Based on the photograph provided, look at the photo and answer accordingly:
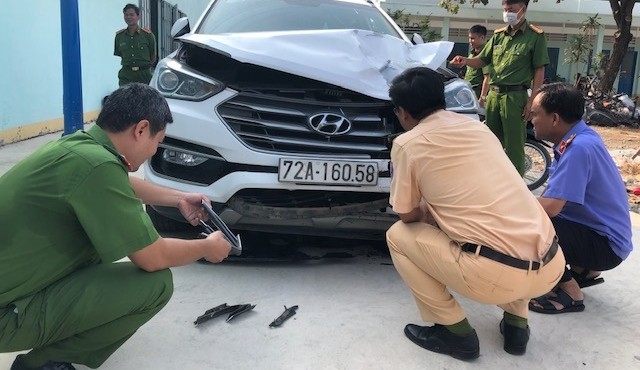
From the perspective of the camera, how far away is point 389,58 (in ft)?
10.3

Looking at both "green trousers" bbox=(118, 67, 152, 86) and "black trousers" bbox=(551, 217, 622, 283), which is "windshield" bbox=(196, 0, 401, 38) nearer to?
"black trousers" bbox=(551, 217, 622, 283)

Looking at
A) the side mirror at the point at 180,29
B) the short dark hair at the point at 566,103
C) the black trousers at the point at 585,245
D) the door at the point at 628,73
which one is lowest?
the door at the point at 628,73

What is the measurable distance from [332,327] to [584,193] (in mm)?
1263

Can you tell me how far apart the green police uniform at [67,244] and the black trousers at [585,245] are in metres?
1.91

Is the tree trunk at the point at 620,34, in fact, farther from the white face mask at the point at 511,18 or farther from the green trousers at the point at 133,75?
the green trousers at the point at 133,75

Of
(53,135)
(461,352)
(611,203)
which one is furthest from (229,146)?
(53,135)

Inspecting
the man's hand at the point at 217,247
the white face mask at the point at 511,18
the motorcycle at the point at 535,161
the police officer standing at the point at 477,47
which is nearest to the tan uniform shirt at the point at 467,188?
the man's hand at the point at 217,247

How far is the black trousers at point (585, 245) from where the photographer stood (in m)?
2.60

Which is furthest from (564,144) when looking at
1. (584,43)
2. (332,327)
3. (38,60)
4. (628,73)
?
(628,73)

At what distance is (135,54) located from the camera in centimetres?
702

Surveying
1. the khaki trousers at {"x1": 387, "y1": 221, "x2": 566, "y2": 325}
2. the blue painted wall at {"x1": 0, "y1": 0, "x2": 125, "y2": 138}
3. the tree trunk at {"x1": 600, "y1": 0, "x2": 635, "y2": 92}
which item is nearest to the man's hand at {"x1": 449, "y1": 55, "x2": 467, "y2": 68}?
the khaki trousers at {"x1": 387, "y1": 221, "x2": 566, "y2": 325}

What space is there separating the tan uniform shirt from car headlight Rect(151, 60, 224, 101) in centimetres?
111

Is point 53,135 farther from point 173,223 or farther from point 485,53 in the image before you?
point 485,53

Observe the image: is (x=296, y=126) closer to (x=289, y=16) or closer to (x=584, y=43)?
(x=289, y=16)
